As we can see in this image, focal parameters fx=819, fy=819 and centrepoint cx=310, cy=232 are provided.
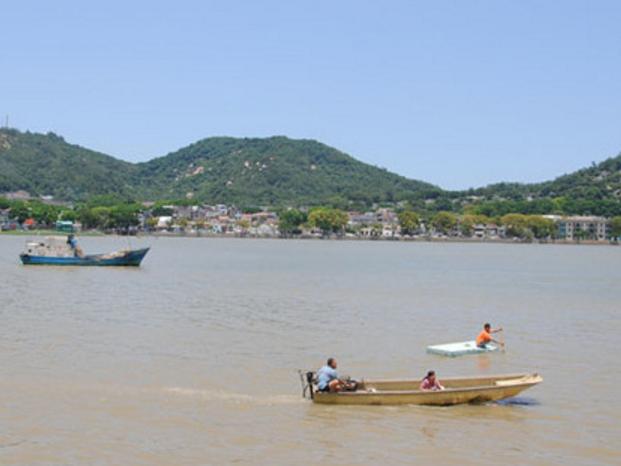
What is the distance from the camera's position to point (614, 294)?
6206cm

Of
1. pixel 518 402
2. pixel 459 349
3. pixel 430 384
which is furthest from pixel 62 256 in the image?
pixel 518 402

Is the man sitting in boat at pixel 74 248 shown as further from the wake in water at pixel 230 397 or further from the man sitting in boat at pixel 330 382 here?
the man sitting in boat at pixel 330 382

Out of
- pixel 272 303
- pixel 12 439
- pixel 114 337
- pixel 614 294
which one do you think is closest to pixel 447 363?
pixel 114 337

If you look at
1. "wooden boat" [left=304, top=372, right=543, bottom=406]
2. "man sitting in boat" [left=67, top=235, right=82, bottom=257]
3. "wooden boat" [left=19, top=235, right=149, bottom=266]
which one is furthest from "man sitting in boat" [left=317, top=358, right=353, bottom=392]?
"man sitting in boat" [left=67, top=235, right=82, bottom=257]

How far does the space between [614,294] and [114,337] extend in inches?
1678

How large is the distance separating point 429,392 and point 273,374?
6.51 meters

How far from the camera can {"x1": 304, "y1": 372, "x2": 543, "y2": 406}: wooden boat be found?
837 inches

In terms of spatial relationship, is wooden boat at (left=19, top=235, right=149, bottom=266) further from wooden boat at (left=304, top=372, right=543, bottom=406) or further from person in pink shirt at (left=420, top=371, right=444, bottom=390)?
person in pink shirt at (left=420, top=371, right=444, bottom=390)

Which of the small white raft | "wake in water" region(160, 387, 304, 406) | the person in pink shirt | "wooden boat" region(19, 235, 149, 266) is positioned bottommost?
"wake in water" region(160, 387, 304, 406)

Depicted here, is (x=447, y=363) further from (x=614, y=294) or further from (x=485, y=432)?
(x=614, y=294)

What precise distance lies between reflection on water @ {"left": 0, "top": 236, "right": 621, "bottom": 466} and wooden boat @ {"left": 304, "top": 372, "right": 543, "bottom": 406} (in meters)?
0.26

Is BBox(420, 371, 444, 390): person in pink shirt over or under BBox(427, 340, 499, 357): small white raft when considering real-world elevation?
over

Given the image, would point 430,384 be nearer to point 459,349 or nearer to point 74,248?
point 459,349

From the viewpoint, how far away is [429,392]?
21.3 meters
